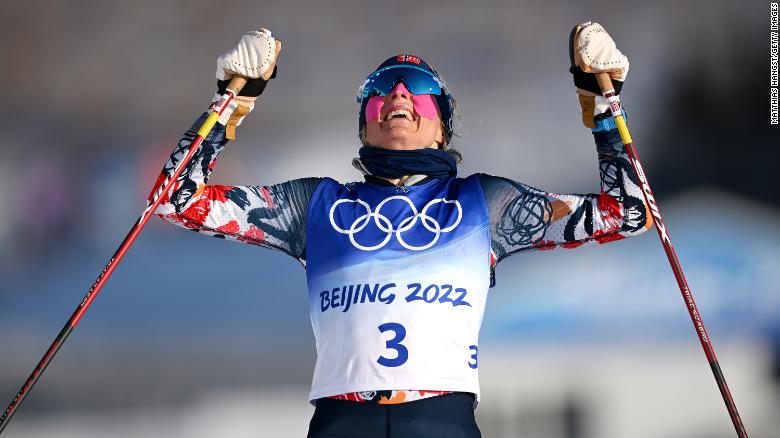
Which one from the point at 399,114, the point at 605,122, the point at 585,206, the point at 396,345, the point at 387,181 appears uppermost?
the point at 605,122

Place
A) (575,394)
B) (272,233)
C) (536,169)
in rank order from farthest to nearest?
1. (536,169)
2. (575,394)
3. (272,233)

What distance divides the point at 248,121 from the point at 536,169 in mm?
1374

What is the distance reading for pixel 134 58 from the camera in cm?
501

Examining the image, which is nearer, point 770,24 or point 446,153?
point 446,153

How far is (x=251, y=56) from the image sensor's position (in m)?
2.82

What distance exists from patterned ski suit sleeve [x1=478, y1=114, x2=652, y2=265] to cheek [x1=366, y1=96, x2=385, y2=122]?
0.38 meters

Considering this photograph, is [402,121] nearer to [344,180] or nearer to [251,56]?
[251,56]

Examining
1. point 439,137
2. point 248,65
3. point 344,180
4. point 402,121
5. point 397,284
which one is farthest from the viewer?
point 344,180

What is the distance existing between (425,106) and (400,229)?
474mm

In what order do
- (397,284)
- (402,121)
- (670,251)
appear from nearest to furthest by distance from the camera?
1. (397,284)
2. (670,251)
3. (402,121)

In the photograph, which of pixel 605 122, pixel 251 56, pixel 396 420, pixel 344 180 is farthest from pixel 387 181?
pixel 344 180

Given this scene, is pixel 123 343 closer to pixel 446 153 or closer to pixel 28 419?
pixel 28 419

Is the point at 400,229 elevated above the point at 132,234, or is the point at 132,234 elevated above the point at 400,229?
the point at 400,229

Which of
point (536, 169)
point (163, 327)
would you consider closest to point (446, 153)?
point (536, 169)
